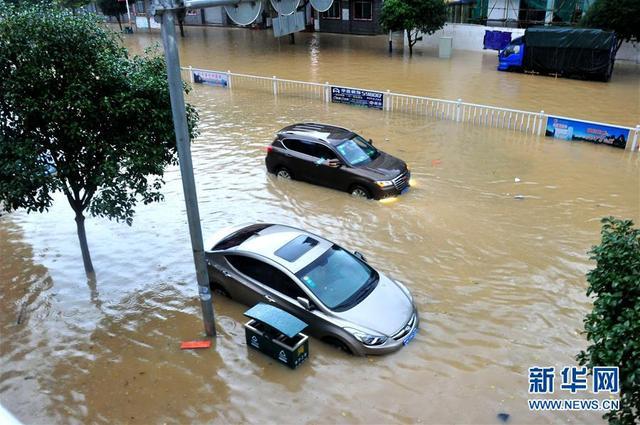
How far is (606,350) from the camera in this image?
13.5 feet

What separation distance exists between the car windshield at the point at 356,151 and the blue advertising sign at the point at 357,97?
7.17m

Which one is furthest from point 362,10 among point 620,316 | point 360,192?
point 620,316

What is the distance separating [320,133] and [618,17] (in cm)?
2039

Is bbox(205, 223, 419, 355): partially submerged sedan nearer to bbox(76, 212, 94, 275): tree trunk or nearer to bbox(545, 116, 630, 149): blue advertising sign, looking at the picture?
bbox(76, 212, 94, 275): tree trunk

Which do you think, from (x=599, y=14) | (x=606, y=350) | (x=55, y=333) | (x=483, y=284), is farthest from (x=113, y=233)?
(x=599, y=14)

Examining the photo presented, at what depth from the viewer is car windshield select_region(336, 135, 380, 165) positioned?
13031 mm

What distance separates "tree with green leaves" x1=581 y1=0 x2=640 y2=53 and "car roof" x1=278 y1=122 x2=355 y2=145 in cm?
1959

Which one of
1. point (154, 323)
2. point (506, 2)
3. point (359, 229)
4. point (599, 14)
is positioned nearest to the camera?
point (154, 323)

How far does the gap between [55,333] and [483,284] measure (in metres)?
7.27

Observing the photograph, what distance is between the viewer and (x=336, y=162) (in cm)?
1296

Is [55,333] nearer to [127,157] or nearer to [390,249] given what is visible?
[127,157]

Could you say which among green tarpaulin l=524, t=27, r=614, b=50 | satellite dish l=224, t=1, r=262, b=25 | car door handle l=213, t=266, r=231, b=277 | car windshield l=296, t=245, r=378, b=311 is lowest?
car door handle l=213, t=266, r=231, b=277

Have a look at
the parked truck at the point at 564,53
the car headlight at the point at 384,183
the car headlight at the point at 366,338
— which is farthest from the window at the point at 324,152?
the parked truck at the point at 564,53

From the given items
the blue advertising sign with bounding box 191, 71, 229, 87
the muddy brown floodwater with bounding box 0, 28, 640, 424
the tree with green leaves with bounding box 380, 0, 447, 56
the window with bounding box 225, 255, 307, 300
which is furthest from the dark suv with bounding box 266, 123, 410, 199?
the tree with green leaves with bounding box 380, 0, 447, 56
